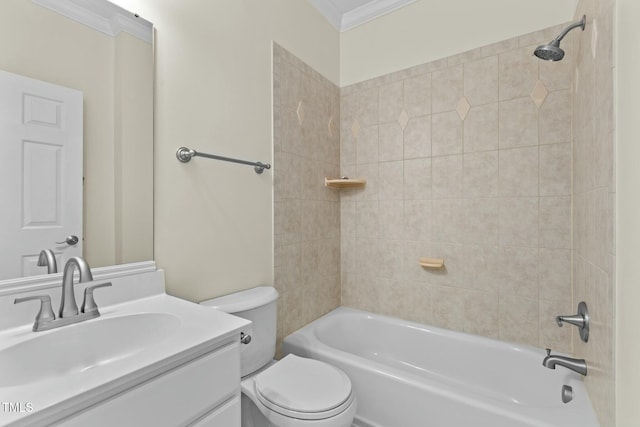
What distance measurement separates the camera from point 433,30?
1935 millimetres

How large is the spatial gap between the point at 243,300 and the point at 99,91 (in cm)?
99

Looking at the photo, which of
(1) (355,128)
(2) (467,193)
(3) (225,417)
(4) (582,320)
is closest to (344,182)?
(1) (355,128)

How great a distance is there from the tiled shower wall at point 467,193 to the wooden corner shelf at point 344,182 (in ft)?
0.20

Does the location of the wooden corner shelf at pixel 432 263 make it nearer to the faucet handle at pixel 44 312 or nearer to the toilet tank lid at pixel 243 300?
the toilet tank lid at pixel 243 300

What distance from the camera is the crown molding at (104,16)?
38.4 inches

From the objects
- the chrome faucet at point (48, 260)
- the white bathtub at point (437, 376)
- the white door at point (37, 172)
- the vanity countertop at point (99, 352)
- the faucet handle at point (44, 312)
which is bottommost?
the white bathtub at point (437, 376)

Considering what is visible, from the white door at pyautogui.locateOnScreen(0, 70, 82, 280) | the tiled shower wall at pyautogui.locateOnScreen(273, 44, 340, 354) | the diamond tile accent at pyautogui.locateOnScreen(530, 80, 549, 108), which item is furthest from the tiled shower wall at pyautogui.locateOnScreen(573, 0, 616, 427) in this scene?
the white door at pyautogui.locateOnScreen(0, 70, 82, 280)

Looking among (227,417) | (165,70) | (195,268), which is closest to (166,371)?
(227,417)

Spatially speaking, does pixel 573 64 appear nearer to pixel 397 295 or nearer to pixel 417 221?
pixel 417 221

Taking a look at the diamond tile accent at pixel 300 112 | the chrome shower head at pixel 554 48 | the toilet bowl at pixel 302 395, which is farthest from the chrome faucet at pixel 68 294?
the chrome shower head at pixel 554 48

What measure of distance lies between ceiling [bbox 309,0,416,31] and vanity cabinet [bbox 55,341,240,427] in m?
2.21

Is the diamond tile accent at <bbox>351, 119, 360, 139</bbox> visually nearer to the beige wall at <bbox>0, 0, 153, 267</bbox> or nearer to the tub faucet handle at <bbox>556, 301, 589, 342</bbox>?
the beige wall at <bbox>0, 0, 153, 267</bbox>

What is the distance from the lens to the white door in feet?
2.81

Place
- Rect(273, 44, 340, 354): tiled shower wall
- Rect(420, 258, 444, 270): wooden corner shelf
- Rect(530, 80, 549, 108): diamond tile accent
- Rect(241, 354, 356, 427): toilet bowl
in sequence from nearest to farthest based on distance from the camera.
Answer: Rect(241, 354, 356, 427): toilet bowl
Rect(530, 80, 549, 108): diamond tile accent
Rect(273, 44, 340, 354): tiled shower wall
Rect(420, 258, 444, 270): wooden corner shelf
